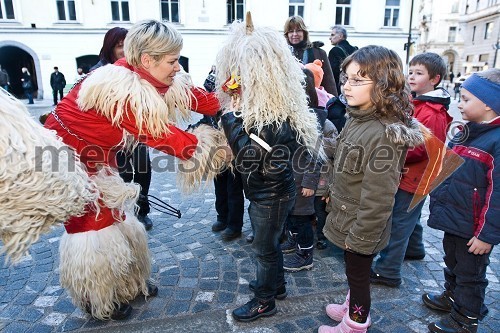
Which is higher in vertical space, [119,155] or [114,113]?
[114,113]

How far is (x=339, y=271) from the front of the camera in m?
3.24

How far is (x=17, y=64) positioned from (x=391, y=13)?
22.5m

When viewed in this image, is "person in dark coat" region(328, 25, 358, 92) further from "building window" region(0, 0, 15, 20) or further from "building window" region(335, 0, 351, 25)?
"building window" region(0, 0, 15, 20)

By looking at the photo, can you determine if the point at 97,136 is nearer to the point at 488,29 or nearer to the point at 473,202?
the point at 473,202

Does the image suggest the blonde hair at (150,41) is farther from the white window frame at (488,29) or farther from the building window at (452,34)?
the building window at (452,34)

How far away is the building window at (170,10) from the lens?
19172mm

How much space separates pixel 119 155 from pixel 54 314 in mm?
1468

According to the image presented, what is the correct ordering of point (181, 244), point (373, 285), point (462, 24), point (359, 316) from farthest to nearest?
1. point (462, 24)
2. point (181, 244)
3. point (373, 285)
4. point (359, 316)

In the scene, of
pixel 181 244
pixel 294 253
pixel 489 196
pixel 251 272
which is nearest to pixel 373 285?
pixel 294 253

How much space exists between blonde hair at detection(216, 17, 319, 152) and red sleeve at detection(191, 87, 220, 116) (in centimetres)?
42

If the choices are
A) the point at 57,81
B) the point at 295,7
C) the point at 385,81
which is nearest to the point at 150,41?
the point at 385,81

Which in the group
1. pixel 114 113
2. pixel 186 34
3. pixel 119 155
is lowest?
pixel 119 155

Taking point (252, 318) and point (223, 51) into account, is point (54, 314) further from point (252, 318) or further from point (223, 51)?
point (223, 51)

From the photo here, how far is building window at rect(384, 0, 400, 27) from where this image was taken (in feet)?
68.8
